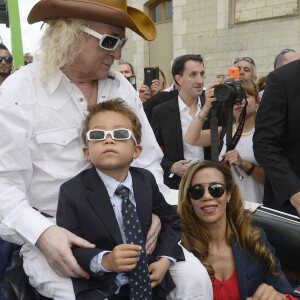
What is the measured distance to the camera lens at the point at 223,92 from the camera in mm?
2807

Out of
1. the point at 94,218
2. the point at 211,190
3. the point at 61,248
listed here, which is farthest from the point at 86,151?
the point at 211,190

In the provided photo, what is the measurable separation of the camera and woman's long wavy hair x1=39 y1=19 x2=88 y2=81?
1221 mm

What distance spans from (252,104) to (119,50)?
1691 mm

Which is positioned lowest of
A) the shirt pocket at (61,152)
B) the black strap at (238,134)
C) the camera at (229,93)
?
the black strap at (238,134)

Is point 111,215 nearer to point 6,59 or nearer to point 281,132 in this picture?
point 281,132

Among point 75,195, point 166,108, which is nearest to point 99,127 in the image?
point 75,195

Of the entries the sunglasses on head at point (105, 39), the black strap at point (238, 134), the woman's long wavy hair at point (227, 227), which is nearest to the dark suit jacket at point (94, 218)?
the woman's long wavy hair at point (227, 227)

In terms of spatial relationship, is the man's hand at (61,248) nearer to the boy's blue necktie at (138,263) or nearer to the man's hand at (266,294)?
the boy's blue necktie at (138,263)

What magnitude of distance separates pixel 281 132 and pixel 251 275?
0.75 meters

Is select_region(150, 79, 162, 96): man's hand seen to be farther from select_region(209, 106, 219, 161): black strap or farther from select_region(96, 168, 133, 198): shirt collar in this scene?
select_region(96, 168, 133, 198): shirt collar

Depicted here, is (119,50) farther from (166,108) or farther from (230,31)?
(230,31)

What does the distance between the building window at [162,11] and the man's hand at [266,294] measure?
1151 centimetres

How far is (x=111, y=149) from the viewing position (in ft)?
5.49

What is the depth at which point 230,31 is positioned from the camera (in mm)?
10125
